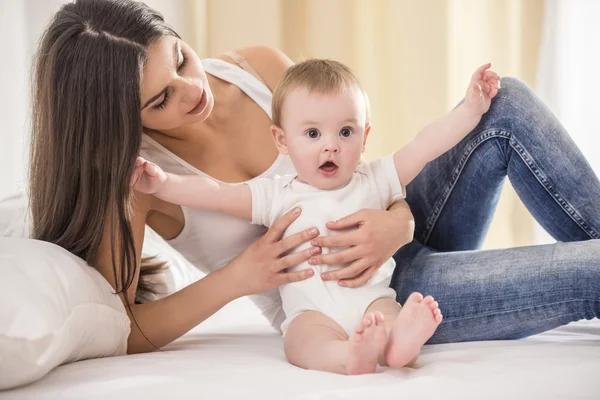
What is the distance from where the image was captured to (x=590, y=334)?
1.44 metres

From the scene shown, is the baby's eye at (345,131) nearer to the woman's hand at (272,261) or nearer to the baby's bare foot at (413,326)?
the woman's hand at (272,261)

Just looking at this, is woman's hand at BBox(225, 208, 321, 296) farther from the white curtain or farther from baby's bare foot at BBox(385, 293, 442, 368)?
the white curtain

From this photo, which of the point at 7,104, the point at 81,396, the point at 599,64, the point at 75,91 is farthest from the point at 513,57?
the point at 81,396

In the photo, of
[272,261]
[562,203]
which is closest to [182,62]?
[272,261]

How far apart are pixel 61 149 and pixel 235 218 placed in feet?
1.21

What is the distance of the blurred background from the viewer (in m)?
2.92

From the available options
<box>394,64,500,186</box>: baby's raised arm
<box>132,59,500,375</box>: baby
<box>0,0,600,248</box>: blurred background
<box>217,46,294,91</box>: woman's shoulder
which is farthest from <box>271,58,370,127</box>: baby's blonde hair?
<box>0,0,600,248</box>: blurred background

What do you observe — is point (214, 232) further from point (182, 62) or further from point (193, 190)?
point (182, 62)

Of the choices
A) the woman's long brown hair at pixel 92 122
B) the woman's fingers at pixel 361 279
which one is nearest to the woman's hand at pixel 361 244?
the woman's fingers at pixel 361 279

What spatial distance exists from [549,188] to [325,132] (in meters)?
0.47

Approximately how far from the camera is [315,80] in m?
1.30

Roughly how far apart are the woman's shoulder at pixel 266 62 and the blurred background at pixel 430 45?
1203mm

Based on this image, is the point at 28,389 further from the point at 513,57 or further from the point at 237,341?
the point at 513,57

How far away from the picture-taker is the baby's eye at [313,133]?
131 cm
